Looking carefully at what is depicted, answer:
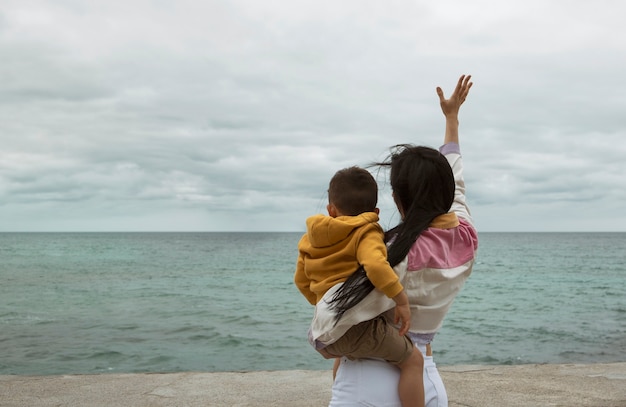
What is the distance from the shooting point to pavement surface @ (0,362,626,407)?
4.57 metres

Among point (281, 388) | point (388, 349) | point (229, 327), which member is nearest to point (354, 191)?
point (388, 349)

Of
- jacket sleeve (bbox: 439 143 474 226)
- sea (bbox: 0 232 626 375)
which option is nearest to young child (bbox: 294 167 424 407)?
jacket sleeve (bbox: 439 143 474 226)

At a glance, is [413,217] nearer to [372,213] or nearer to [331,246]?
[372,213]

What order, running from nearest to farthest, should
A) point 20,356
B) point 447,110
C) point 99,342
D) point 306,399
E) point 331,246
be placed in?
point 331,246, point 447,110, point 306,399, point 20,356, point 99,342

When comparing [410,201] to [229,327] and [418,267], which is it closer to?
[418,267]

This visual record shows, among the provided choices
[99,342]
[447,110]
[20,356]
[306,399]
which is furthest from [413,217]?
[99,342]

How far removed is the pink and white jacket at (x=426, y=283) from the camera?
5.99ft

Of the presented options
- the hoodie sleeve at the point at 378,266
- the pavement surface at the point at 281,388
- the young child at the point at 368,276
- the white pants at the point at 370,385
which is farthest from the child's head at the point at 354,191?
the pavement surface at the point at 281,388

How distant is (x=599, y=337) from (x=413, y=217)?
45.0ft

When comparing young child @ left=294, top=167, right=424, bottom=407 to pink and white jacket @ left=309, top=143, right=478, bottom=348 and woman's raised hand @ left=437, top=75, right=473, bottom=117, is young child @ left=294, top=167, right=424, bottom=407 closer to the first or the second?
pink and white jacket @ left=309, top=143, right=478, bottom=348

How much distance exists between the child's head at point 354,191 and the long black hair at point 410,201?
0.28 ft

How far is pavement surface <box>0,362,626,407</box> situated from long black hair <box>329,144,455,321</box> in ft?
9.67

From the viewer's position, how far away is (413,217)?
187cm

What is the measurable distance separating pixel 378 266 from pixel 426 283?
221 mm
